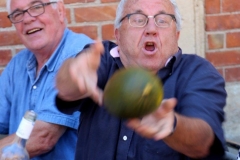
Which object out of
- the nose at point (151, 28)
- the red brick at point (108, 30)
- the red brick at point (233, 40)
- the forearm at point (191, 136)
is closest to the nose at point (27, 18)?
the red brick at point (108, 30)

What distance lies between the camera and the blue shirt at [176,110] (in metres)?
1.79

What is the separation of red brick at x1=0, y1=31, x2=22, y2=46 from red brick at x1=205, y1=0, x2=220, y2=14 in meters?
1.19

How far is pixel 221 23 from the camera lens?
3186mm

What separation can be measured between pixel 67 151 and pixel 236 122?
1.31 metres

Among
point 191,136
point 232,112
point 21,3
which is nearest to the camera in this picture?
point 191,136

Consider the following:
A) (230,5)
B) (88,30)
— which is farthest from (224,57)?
(88,30)

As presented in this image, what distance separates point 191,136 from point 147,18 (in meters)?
0.67

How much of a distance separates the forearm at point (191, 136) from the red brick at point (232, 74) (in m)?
1.58

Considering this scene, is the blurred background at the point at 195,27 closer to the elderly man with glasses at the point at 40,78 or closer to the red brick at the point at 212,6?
the red brick at the point at 212,6

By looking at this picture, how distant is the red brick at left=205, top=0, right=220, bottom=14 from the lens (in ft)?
Answer: 10.4

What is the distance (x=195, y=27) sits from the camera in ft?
10.5

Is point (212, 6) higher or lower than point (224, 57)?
higher

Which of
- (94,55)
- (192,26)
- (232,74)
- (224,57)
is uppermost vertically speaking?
(94,55)

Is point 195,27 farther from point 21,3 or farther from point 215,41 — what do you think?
point 21,3
